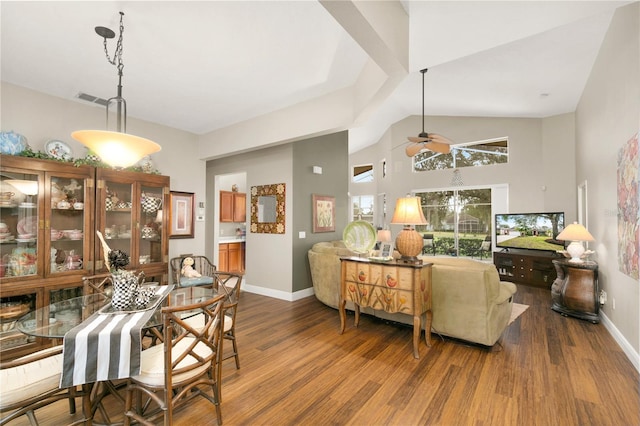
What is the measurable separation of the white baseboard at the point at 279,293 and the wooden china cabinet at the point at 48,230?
203 cm

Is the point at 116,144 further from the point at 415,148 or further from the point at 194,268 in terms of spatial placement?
the point at 415,148

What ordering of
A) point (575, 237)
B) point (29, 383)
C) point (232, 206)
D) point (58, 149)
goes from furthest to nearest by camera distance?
point (232, 206) < point (575, 237) < point (58, 149) < point (29, 383)

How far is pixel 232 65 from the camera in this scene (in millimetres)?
2883

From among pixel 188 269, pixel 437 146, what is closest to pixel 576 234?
pixel 437 146

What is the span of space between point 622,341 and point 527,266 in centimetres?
304

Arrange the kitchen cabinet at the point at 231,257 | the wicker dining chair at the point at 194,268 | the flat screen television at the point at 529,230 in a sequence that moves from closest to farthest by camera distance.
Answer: the wicker dining chair at the point at 194,268, the flat screen television at the point at 529,230, the kitchen cabinet at the point at 231,257

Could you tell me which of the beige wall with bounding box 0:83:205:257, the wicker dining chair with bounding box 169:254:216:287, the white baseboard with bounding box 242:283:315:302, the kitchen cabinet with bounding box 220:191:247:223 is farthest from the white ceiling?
the white baseboard with bounding box 242:283:315:302

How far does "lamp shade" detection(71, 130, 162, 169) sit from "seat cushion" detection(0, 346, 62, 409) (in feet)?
4.35

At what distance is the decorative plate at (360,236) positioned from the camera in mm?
3488

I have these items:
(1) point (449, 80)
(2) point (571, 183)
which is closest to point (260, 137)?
(1) point (449, 80)

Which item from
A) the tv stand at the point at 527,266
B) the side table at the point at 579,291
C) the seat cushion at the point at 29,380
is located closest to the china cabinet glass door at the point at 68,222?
the seat cushion at the point at 29,380

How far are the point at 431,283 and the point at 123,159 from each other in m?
3.07

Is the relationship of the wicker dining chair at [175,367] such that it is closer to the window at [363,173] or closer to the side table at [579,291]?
the side table at [579,291]

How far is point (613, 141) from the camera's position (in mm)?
3131
